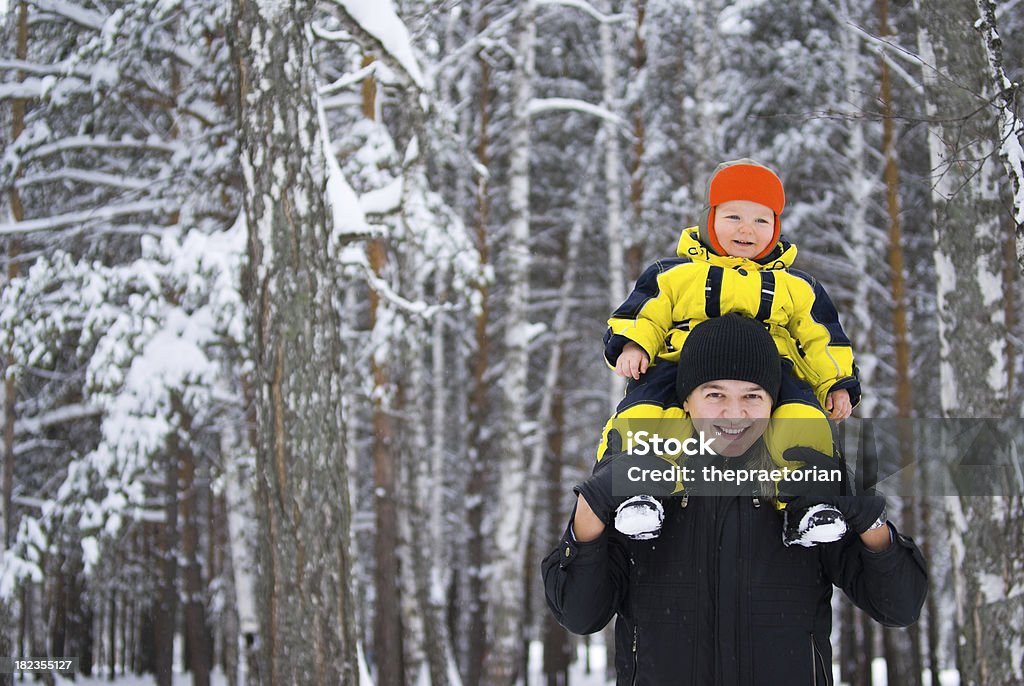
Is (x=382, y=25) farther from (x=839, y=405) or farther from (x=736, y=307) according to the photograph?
(x=839, y=405)

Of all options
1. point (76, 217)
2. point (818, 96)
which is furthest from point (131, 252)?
point (818, 96)

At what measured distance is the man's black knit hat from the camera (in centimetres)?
219

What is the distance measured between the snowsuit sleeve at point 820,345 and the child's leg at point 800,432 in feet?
0.62

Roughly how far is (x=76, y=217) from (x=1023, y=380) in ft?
36.7

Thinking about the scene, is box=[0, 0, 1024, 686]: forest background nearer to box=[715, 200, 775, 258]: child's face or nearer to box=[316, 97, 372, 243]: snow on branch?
box=[316, 97, 372, 243]: snow on branch

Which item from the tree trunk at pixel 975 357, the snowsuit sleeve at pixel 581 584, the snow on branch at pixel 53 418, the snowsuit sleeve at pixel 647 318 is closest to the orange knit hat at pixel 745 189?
the snowsuit sleeve at pixel 647 318

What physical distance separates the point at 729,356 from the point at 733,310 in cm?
26

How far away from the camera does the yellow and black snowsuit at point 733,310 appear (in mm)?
2416

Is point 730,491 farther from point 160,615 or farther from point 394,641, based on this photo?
point 160,615

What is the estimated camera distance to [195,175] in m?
9.73

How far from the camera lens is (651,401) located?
2322 mm

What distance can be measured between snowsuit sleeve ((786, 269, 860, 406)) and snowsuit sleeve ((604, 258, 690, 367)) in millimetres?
323

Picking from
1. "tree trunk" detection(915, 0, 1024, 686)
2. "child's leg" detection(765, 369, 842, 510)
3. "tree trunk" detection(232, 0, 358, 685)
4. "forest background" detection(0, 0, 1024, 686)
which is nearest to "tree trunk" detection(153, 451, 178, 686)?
"forest background" detection(0, 0, 1024, 686)

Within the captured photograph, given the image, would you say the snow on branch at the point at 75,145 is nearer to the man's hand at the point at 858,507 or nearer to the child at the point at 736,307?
the child at the point at 736,307
